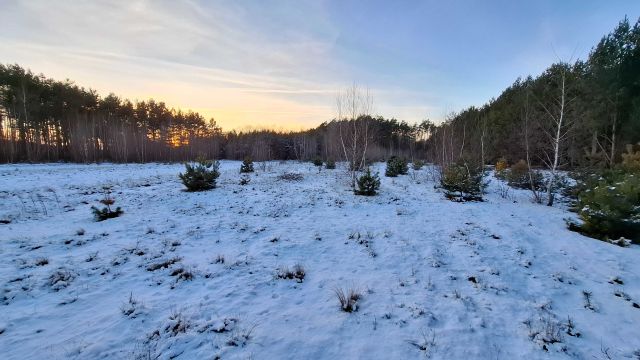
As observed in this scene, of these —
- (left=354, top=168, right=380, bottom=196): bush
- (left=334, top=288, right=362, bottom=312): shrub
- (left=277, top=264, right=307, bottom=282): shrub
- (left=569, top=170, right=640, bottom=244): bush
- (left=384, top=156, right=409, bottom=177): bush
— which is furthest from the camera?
(left=384, top=156, right=409, bottom=177): bush

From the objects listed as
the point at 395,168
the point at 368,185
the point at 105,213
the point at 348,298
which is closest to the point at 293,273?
the point at 348,298

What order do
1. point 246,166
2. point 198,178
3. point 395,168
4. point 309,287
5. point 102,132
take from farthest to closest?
1. point 102,132
2. point 246,166
3. point 395,168
4. point 198,178
5. point 309,287

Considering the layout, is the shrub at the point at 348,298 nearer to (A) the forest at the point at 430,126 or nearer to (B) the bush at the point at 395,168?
(A) the forest at the point at 430,126

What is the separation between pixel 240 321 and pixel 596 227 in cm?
917

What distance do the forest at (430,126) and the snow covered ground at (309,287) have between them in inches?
283

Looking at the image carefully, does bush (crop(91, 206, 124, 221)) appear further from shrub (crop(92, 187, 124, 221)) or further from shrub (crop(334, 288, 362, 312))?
shrub (crop(334, 288, 362, 312))

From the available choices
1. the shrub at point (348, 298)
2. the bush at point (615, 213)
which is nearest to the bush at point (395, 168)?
the bush at point (615, 213)

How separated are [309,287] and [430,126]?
122 ft

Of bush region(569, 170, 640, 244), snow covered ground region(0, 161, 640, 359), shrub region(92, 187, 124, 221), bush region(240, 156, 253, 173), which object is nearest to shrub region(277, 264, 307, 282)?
snow covered ground region(0, 161, 640, 359)

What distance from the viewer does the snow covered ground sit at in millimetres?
3570

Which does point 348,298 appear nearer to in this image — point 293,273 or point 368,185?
point 293,273

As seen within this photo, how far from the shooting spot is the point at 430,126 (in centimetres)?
3806

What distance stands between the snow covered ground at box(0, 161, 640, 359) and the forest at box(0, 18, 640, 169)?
7188 millimetres

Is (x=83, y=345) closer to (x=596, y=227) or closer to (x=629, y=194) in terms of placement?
(x=596, y=227)
